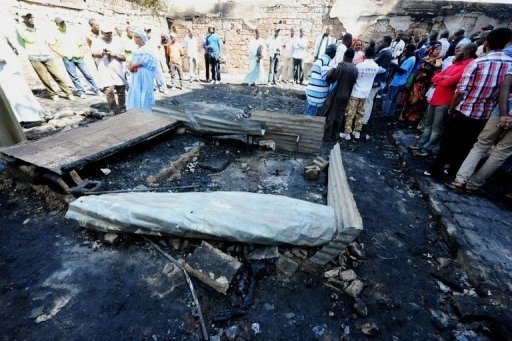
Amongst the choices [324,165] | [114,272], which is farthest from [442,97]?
[114,272]

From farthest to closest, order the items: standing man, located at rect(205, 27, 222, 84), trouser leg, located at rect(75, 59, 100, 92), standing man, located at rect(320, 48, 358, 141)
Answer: standing man, located at rect(205, 27, 222, 84) → trouser leg, located at rect(75, 59, 100, 92) → standing man, located at rect(320, 48, 358, 141)

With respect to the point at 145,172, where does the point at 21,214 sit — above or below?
below

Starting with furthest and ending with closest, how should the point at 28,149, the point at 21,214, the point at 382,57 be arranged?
the point at 382,57 < the point at 28,149 < the point at 21,214

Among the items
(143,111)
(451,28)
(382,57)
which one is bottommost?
(143,111)

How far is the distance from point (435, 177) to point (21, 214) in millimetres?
5378

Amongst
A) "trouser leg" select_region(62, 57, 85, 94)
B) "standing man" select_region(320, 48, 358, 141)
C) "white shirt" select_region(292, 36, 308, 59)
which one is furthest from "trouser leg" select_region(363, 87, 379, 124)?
"trouser leg" select_region(62, 57, 85, 94)

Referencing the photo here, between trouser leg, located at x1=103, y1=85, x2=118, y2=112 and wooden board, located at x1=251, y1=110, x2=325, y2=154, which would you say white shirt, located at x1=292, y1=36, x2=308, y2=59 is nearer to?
wooden board, located at x1=251, y1=110, x2=325, y2=154

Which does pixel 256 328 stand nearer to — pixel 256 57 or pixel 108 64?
pixel 108 64

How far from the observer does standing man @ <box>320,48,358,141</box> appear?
175 inches

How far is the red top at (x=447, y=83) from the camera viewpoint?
3580mm

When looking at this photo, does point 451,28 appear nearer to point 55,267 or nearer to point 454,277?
point 454,277

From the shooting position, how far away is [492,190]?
10.9 ft

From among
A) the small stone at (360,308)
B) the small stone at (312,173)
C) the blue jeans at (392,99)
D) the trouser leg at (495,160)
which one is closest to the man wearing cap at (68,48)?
the small stone at (312,173)

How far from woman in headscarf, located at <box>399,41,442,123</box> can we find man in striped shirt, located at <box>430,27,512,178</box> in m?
2.38
